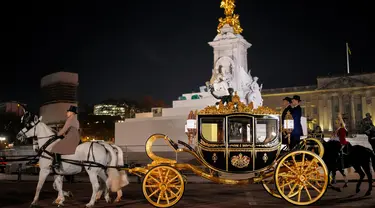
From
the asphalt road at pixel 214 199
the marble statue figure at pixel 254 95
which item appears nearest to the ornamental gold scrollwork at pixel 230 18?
the marble statue figure at pixel 254 95

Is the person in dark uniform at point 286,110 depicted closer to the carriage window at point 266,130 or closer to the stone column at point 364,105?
the carriage window at point 266,130

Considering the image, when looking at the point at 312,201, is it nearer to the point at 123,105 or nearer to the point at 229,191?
the point at 229,191

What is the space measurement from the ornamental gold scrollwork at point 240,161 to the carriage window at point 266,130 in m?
0.68

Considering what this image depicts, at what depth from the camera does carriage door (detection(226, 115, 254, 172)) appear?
10.4 metres

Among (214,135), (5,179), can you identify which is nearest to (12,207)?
(214,135)

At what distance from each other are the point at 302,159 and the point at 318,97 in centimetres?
9093

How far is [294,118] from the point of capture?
446 inches

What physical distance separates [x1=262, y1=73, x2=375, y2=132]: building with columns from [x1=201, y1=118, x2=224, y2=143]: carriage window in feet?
266

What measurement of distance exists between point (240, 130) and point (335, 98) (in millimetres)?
90245

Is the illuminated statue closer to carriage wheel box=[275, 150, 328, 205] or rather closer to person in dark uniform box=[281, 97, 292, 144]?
person in dark uniform box=[281, 97, 292, 144]

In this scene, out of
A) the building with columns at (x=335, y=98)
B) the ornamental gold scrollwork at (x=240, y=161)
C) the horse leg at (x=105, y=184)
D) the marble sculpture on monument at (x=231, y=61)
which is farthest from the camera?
the building with columns at (x=335, y=98)

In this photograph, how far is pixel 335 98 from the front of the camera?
310 feet

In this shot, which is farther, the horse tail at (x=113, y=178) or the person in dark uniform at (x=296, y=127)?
the person in dark uniform at (x=296, y=127)

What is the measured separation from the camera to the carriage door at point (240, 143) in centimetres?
1041
